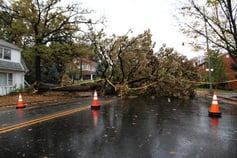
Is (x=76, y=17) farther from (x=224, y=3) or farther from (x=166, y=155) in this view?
(x=166, y=155)

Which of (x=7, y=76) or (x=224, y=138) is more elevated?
(x=7, y=76)

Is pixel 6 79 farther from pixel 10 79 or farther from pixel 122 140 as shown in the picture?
pixel 122 140

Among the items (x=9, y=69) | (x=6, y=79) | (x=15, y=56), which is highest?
(x=15, y=56)

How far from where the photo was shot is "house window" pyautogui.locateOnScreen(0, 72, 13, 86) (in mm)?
23614

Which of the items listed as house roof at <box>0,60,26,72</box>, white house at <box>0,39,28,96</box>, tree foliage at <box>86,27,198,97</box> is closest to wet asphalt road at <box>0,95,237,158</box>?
tree foliage at <box>86,27,198,97</box>

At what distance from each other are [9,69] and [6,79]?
1.19 meters

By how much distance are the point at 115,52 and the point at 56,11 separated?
7.94 m

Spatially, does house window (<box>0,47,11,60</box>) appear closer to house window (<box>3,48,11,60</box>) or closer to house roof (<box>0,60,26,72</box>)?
house window (<box>3,48,11,60</box>)

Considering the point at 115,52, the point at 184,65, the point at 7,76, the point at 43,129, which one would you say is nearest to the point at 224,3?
the point at 184,65

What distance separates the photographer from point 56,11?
2484 cm

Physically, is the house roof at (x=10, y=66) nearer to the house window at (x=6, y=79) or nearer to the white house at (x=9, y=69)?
the white house at (x=9, y=69)

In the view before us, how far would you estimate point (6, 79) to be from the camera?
2412 centimetres

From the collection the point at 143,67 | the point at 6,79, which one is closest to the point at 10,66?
the point at 6,79

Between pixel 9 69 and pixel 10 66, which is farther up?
Result: pixel 10 66
